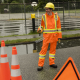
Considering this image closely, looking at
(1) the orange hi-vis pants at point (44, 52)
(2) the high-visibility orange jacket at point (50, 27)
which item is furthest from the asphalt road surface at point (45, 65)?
(2) the high-visibility orange jacket at point (50, 27)

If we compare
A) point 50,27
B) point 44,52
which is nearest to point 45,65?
point 44,52

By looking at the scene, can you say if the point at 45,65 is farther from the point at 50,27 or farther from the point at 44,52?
the point at 50,27

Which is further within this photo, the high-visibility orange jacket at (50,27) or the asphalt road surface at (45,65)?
the high-visibility orange jacket at (50,27)

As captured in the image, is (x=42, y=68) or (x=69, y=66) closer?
(x=69, y=66)

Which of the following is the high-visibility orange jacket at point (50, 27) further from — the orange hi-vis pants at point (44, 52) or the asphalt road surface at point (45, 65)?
the asphalt road surface at point (45, 65)

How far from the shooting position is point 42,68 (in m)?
6.43

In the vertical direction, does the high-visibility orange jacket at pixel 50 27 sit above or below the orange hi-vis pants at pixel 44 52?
above

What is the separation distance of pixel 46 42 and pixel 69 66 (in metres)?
2.63

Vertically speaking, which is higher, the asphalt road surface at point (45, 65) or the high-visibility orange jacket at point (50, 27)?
the high-visibility orange jacket at point (50, 27)

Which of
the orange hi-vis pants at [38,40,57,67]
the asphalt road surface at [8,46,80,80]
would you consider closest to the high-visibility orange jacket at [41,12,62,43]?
the orange hi-vis pants at [38,40,57,67]

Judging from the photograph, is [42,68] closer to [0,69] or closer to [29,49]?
[0,69]

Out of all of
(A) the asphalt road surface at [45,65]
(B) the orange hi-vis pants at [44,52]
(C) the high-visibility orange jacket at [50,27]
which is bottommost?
(A) the asphalt road surface at [45,65]

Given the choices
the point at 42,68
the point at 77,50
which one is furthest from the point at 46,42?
the point at 77,50

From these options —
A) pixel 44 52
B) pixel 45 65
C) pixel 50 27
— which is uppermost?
pixel 50 27
